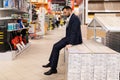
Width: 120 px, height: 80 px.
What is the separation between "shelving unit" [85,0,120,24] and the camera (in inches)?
240

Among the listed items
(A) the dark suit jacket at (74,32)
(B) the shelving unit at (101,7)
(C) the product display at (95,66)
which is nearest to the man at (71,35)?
(A) the dark suit jacket at (74,32)

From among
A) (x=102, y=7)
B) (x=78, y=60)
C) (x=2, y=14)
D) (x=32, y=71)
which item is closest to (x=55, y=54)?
(x=32, y=71)

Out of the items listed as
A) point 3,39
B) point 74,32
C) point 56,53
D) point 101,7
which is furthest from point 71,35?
point 3,39

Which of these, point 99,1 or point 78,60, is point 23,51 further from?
point 78,60

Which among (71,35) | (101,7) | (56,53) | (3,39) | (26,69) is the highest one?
(101,7)

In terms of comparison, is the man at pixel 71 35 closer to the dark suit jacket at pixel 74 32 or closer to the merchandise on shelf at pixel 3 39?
the dark suit jacket at pixel 74 32

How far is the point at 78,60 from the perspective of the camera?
3.15 metres

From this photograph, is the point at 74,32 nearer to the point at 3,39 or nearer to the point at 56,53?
the point at 56,53

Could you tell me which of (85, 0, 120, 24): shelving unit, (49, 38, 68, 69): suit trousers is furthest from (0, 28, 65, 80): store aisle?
(85, 0, 120, 24): shelving unit

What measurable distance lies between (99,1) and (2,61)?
2869 millimetres

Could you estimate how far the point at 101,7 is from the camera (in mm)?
6184

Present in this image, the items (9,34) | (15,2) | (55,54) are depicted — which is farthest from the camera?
(15,2)

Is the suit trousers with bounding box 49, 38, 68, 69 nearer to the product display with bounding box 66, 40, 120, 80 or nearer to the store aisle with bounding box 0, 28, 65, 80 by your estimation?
the store aisle with bounding box 0, 28, 65, 80

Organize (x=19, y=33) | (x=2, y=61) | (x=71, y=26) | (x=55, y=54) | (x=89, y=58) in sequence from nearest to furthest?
(x=89, y=58), (x=71, y=26), (x=55, y=54), (x=2, y=61), (x=19, y=33)
